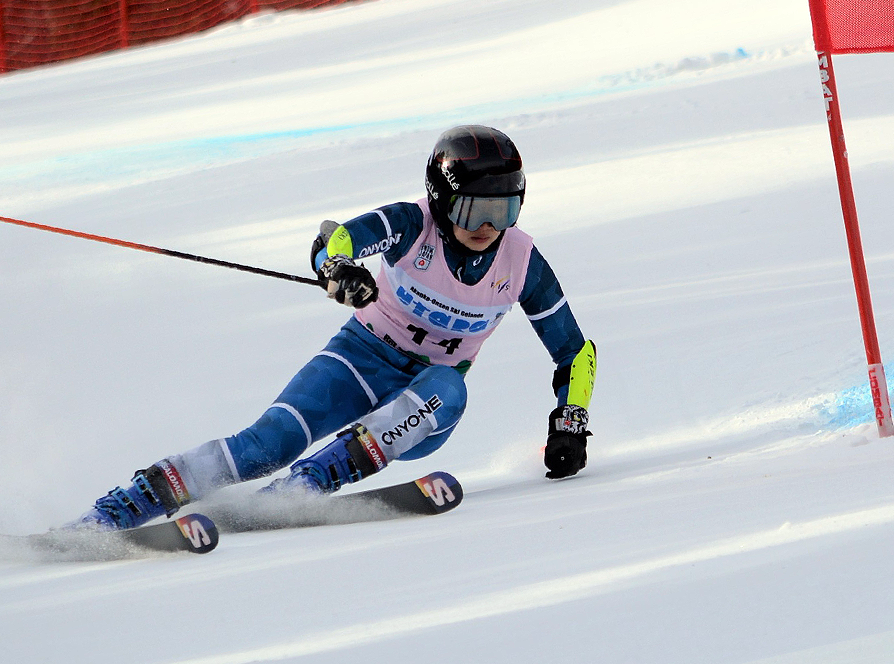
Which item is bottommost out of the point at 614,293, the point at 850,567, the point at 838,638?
the point at 838,638

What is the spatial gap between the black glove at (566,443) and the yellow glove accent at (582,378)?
0.12 ft

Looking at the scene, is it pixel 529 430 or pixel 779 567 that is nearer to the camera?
pixel 779 567

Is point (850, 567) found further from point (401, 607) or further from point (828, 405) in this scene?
point (828, 405)

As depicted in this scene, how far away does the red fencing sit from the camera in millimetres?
17156

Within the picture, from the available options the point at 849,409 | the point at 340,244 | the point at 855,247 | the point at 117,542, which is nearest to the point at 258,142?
the point at 340,244

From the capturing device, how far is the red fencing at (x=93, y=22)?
17156mm

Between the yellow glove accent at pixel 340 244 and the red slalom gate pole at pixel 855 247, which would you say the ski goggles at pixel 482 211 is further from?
the red slalom gate pole at pixel 855 247

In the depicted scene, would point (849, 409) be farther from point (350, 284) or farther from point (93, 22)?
point (93, 22)

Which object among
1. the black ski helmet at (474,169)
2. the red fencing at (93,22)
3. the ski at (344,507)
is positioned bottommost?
the ski at (344,507)

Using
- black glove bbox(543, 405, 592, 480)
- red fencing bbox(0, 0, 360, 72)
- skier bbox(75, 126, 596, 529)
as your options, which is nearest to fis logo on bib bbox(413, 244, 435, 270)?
skier bbox(75, 126, 596, 529)

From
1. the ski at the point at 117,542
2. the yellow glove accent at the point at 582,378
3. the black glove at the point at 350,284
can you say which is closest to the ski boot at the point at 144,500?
the ski at the point at 117,542

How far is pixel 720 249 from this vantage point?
6051 mm

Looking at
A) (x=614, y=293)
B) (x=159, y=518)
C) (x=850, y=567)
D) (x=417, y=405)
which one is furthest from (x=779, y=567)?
(x=614, y=293)

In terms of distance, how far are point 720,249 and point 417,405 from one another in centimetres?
339
